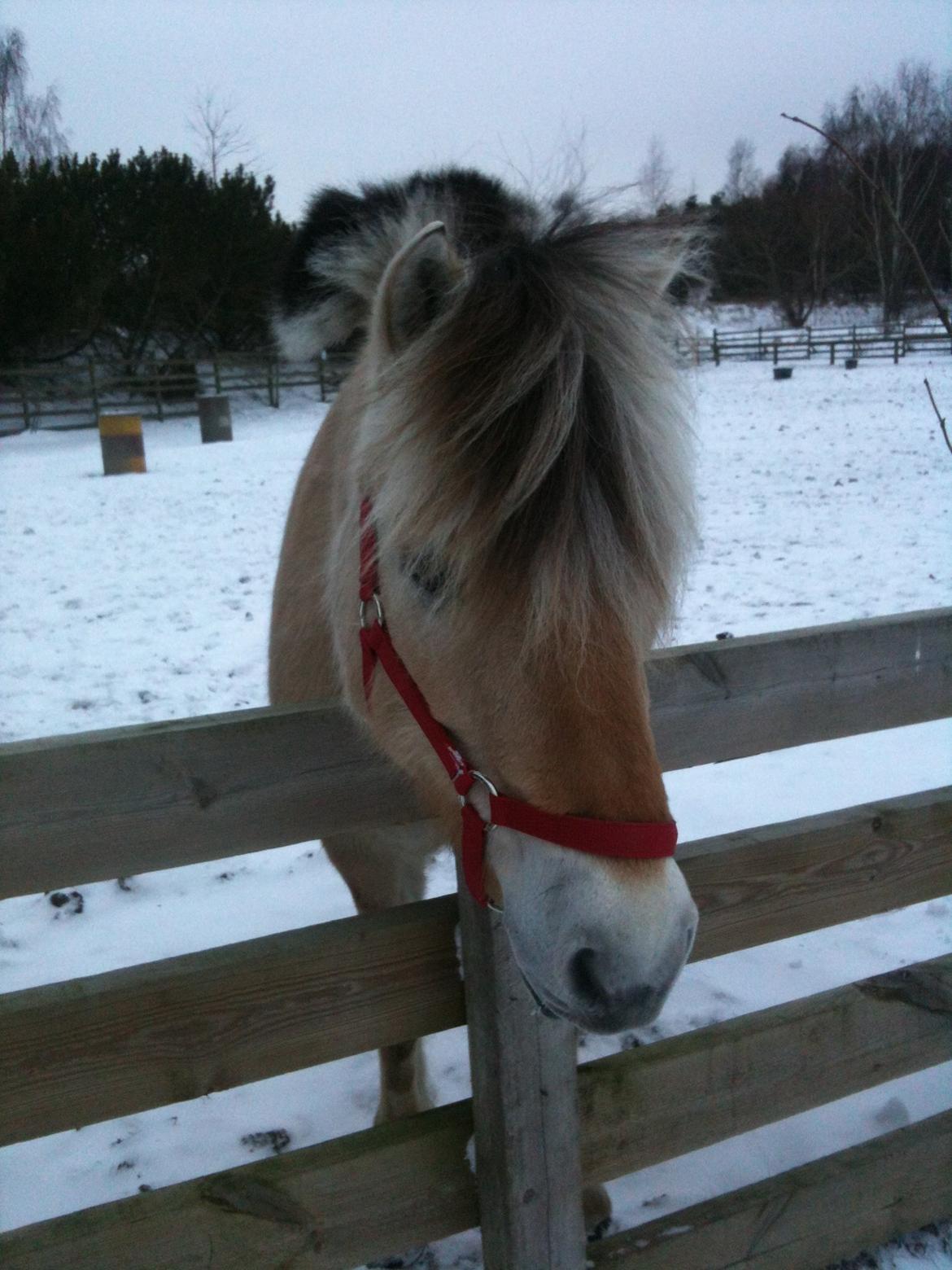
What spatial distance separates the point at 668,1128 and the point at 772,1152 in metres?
0.90

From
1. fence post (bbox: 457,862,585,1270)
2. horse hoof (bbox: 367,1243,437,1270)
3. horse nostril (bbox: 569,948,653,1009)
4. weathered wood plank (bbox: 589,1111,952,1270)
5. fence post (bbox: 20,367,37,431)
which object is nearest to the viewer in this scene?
horse nostril (bbox: 569,948,653,1009)

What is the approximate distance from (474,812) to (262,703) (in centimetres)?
427

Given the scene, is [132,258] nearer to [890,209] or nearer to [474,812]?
[890,209]

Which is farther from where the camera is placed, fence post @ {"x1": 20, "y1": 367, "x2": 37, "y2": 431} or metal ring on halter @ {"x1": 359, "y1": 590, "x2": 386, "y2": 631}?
fence post @ {"x1": 20, "y1": 367, "x2": 37, "y2": 431}

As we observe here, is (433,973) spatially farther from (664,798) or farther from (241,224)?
(241,224)

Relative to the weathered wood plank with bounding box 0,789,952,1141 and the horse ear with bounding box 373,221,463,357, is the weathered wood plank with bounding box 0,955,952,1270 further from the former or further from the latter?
the horse ear with bounding box 373,221,463,357

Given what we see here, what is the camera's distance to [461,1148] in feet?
6.32

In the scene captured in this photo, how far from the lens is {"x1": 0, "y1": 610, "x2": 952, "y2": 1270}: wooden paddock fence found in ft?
5.28

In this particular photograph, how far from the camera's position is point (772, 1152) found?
2730 millimetres

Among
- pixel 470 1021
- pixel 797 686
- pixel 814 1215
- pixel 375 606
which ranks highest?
pixel 375 606

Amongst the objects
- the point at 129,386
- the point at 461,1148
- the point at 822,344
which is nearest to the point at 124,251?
the point at 129,386

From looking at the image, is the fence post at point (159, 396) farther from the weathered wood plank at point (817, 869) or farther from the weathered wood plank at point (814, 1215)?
the weathered wood plank at point (814, 1215)

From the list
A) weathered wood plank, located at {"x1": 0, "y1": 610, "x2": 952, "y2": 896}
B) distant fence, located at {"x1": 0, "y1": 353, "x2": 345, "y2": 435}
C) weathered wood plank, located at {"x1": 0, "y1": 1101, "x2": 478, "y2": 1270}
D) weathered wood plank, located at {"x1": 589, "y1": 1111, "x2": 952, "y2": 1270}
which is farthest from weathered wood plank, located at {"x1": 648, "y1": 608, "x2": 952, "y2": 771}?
distant fence, located at {"x1": 0, "y1": 353, "x2": 345, "y2": 435}

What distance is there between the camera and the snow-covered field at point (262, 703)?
2.79 metres
